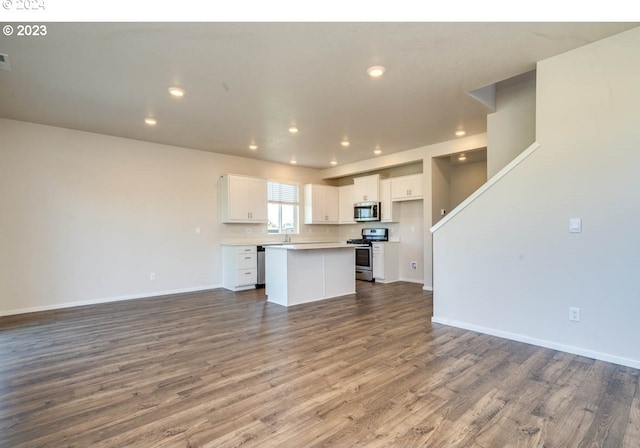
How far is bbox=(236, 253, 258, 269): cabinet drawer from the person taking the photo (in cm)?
600

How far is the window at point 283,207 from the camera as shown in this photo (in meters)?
7.29

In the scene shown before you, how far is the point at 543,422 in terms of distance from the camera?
1.86 m

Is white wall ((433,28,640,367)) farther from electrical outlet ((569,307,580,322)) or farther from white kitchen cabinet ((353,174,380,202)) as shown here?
white kitchen cabinet ((353,174,380,202))

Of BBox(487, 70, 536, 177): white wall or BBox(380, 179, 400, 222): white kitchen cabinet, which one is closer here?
BBox(487, 70, 536, 177): white wall

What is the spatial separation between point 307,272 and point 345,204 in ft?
11.4

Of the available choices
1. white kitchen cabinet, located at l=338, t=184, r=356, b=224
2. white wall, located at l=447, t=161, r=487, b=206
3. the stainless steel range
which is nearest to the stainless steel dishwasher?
the stainless steel range

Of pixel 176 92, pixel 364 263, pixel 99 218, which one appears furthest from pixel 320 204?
pixel 176 92

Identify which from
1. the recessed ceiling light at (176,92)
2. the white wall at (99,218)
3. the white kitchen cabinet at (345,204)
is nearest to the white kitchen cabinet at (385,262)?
the white kitchen cabinet at (345,204)

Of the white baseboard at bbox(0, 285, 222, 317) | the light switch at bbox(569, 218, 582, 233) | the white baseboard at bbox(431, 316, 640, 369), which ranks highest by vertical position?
the light switch at bbox(569, 218, 582, 233)

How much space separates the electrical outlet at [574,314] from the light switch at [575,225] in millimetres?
692

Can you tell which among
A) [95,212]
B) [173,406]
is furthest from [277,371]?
[95,212]

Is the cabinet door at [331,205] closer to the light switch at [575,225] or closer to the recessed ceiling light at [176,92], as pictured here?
the recessed ceiling light at [176,92]

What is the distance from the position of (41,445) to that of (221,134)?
4.29 meters

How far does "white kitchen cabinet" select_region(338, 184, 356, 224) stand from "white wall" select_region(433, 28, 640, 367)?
14.7 ft
